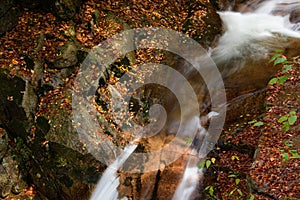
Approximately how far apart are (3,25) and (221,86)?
207 inches

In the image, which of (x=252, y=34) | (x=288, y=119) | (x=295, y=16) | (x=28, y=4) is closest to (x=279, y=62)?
(x=288, y=119)

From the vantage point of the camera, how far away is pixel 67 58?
5.79 metres

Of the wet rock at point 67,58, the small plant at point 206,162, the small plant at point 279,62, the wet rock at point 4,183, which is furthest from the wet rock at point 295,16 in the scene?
the wet rock at point 4,183

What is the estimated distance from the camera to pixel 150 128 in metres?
6.03

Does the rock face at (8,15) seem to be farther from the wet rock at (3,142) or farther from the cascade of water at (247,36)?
the cascade of water at (247,36)

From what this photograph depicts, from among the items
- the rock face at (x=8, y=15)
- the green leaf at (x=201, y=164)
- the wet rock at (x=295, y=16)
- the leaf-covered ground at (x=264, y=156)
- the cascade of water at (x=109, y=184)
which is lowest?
the cascade of water at (x=109, y=184)

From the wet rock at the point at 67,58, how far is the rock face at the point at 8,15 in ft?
4.09

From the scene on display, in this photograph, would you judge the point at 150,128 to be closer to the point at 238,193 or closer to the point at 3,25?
the point at 238,193

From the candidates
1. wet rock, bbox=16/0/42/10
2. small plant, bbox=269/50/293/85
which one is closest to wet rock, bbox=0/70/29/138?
wet rock, bbox=16/0/42/10

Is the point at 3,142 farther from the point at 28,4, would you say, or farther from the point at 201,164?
the point at 201,164

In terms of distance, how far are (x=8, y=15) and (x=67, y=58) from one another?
5.21ft

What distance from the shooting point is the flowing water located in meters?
5.34

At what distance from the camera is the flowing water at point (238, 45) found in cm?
534

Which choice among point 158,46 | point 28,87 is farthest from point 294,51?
point 28,87
